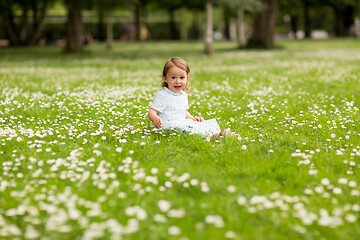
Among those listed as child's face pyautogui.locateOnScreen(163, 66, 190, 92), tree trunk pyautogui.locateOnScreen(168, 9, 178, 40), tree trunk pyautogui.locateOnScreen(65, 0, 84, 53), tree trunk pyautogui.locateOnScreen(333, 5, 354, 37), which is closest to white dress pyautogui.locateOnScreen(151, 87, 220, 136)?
child's face pyautogui.locateOnScreen(163, 66, 190, 92)

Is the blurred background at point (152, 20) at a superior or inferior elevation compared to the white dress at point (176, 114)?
superior

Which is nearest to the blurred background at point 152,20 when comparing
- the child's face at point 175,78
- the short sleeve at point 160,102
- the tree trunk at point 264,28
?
the tree trunk at point 264,28

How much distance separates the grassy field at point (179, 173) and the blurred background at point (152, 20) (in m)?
17.5

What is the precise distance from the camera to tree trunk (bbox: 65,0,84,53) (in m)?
25.8

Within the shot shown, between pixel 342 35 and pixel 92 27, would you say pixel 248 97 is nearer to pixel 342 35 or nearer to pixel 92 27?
pixel 92 27

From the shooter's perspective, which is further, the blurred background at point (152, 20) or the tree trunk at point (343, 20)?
the tree trunk at point (343, 20)

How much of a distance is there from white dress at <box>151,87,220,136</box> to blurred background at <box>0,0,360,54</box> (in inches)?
721

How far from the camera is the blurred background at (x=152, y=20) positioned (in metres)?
26.3

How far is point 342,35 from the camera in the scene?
201 feet

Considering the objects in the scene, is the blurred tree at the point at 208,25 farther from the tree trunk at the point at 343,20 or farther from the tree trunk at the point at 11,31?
the tree trunk at the point at 343,20

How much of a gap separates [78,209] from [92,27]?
192ft

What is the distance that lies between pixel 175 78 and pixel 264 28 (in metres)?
27.5

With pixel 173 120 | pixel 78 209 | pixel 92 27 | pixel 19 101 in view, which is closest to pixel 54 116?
pixel 19 101

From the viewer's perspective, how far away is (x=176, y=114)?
5676 millimetres
